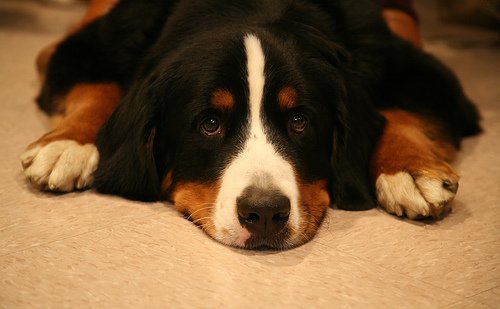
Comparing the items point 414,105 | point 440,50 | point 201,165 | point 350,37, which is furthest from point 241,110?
point 440,50

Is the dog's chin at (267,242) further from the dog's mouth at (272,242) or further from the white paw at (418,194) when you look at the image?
the white paw at (418,194)

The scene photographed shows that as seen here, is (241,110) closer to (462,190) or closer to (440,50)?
(462,190)

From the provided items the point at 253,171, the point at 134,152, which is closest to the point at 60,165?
the point at 134,152

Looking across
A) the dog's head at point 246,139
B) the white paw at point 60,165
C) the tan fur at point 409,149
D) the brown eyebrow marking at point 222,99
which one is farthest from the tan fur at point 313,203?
the white paw at point 60,165

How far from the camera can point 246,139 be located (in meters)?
2.04

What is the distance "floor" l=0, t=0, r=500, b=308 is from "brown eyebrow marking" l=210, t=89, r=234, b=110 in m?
0.40

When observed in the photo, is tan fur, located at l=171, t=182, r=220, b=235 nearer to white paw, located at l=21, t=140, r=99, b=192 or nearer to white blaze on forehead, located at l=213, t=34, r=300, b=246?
white blaze on forehead, located at l=213, t=34, r=300, b=246

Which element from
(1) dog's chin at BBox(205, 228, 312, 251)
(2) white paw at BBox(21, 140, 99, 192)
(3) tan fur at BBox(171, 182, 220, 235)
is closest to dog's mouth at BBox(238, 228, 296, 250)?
(1) dog's chin at BBox(205, 228, 312, 251)

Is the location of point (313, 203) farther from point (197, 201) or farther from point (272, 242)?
point (197, 201)

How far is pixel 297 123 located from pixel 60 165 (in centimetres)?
82

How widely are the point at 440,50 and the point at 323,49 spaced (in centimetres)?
338

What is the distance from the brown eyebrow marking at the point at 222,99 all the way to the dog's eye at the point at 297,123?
0.69 ft

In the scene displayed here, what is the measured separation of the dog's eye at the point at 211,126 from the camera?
2.09 meters

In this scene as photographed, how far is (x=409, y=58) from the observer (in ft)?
9.17
